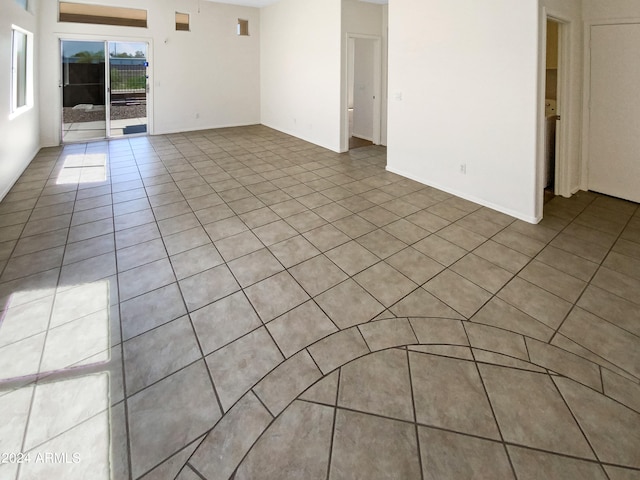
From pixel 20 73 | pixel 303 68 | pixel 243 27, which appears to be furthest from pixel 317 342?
pixel 243 27

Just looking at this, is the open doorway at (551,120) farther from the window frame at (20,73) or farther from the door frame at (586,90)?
the window frame at (20,73)

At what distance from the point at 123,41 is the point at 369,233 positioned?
→ 7122 mm

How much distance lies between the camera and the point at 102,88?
278 inches

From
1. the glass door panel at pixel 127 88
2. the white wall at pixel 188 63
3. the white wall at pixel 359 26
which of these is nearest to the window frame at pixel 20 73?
the white wall at pixel 188 63

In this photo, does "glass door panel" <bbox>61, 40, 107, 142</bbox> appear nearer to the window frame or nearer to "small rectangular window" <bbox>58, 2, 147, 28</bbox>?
"small rectangular window" <bbox>58, 2, 147, 28</bbox>

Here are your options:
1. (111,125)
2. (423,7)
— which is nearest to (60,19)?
(111,125)

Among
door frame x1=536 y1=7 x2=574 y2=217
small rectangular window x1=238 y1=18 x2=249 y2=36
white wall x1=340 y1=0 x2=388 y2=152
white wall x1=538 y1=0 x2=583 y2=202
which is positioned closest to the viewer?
door frame x1=536 y1=7 x2=574 y2=217

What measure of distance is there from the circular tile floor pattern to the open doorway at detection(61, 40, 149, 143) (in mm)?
7785

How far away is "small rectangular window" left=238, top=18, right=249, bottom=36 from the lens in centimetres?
821

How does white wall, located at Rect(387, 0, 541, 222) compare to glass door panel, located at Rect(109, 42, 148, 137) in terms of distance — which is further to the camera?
glass door panel, located at Rect(109, 42, 148, 137)

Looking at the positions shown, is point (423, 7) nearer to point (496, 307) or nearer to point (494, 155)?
point (494, 155)

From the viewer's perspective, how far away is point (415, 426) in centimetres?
146

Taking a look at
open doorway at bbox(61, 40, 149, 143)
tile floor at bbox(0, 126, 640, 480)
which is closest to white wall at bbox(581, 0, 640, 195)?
tile floor at bbox(0, 126, 640, 480)

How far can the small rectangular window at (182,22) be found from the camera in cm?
749
